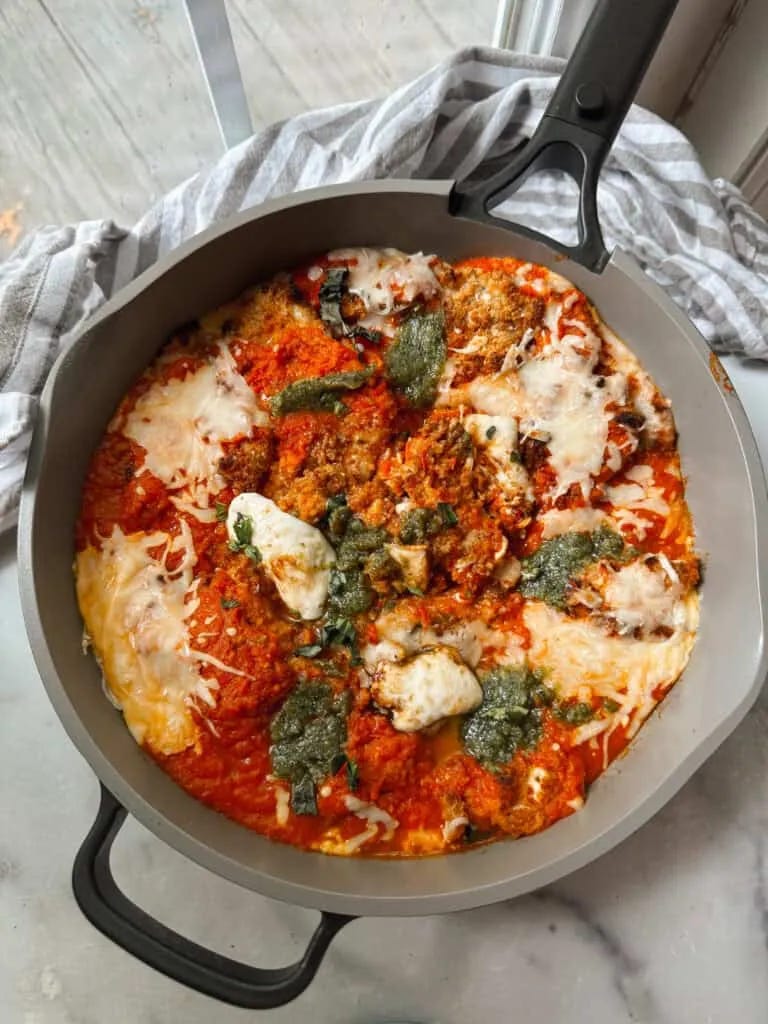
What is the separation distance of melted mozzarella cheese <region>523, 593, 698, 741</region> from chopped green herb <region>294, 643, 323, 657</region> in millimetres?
416

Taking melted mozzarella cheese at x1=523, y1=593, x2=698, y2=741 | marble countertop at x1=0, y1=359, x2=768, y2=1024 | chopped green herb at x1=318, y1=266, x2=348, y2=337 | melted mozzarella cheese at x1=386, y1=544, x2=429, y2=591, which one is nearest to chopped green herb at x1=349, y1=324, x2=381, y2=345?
chopped green herb at x1=318, y1=266, x2=348, y2=337

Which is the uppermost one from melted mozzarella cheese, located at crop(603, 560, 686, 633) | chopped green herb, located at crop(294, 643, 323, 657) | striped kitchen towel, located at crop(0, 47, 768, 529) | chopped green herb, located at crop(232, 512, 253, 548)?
striped kitchen towel, located at crop(0, 47, 768, 529)

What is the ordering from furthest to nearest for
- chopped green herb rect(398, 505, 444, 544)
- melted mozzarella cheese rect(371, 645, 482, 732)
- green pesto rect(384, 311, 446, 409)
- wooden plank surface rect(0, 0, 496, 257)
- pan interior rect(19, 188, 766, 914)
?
wooden plank surface rect(0, 0, 496, 257)
green pesto rect(384, 311, 446, 409)
chopped green herb rect(398, 505, 444, 544)
melted mozzarella cheese rect(371, 645, 482, 732)
pan interior rect(19, 188, 766, 914)

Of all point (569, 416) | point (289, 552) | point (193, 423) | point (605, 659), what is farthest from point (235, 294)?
point (605, 659)

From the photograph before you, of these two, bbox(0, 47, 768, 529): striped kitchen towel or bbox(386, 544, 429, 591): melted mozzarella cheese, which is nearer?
bbox(386, 544, 429, 591): melted mozzarella cheese

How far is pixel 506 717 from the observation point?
167 centimetres

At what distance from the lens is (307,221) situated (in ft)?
5.84

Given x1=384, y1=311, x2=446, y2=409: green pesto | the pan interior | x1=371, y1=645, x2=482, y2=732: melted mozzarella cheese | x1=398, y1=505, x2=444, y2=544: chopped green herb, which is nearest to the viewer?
the pan interior

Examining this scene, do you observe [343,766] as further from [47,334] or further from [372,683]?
[47,334]

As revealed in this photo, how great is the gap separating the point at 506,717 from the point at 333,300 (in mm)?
924

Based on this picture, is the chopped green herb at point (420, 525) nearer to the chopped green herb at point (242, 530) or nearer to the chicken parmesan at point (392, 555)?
the chicken parmesan at point (392, 555)

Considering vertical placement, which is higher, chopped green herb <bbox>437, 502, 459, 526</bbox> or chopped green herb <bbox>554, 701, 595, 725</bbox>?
chopped green herb <bbox>437, 502, 459, 526</bbox>

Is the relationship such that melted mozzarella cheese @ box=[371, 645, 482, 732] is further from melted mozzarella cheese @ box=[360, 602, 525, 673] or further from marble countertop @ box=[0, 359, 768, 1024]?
marble countertop @ box=[0, 359, 768, 1024]

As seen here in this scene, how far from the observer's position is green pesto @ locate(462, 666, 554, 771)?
1680 mm
